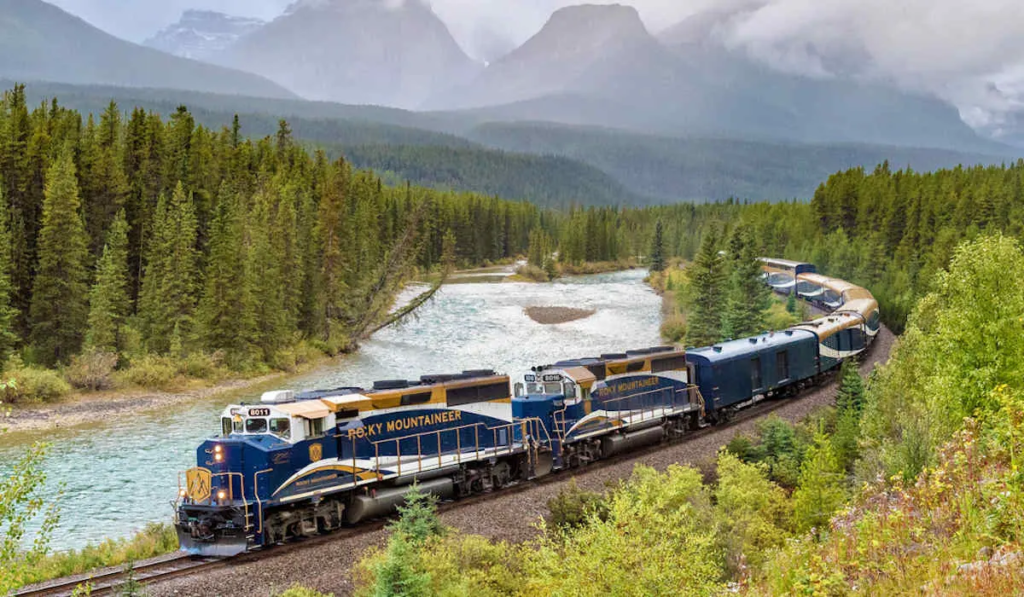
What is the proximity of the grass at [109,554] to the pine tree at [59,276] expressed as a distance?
32.2 meters

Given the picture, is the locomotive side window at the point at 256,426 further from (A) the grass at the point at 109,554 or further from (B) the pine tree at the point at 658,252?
(B) the pine tree at the point at 658,252

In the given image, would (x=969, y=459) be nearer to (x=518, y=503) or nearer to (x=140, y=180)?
(x=518, y=503)

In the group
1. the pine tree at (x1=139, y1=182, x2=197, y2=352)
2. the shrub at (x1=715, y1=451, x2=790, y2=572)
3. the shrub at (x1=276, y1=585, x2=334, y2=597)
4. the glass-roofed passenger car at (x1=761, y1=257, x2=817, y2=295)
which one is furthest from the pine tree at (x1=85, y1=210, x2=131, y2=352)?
the glass-roofed passenger car at (x1=761, y1=257, x2=817, y2=295)

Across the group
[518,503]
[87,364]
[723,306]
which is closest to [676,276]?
[723,306]

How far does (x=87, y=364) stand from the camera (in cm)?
4694

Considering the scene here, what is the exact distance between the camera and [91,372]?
46.8 m

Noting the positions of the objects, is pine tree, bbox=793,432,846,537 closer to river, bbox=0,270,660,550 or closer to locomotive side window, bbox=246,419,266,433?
locomotive side window, bbox=246,419,266,433

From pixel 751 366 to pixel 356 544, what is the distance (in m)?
24.8

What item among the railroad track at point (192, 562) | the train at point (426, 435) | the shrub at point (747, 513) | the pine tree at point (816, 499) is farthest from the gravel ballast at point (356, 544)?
the pine tree at point (816, 499)

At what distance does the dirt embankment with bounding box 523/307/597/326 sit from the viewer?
77.9m

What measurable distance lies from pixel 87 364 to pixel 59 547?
26.5 meters

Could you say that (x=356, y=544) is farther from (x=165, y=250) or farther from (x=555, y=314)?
(x=555, y=314)

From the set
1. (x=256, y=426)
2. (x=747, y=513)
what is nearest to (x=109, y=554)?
(x=256, y=426)

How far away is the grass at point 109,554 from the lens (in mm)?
19812
